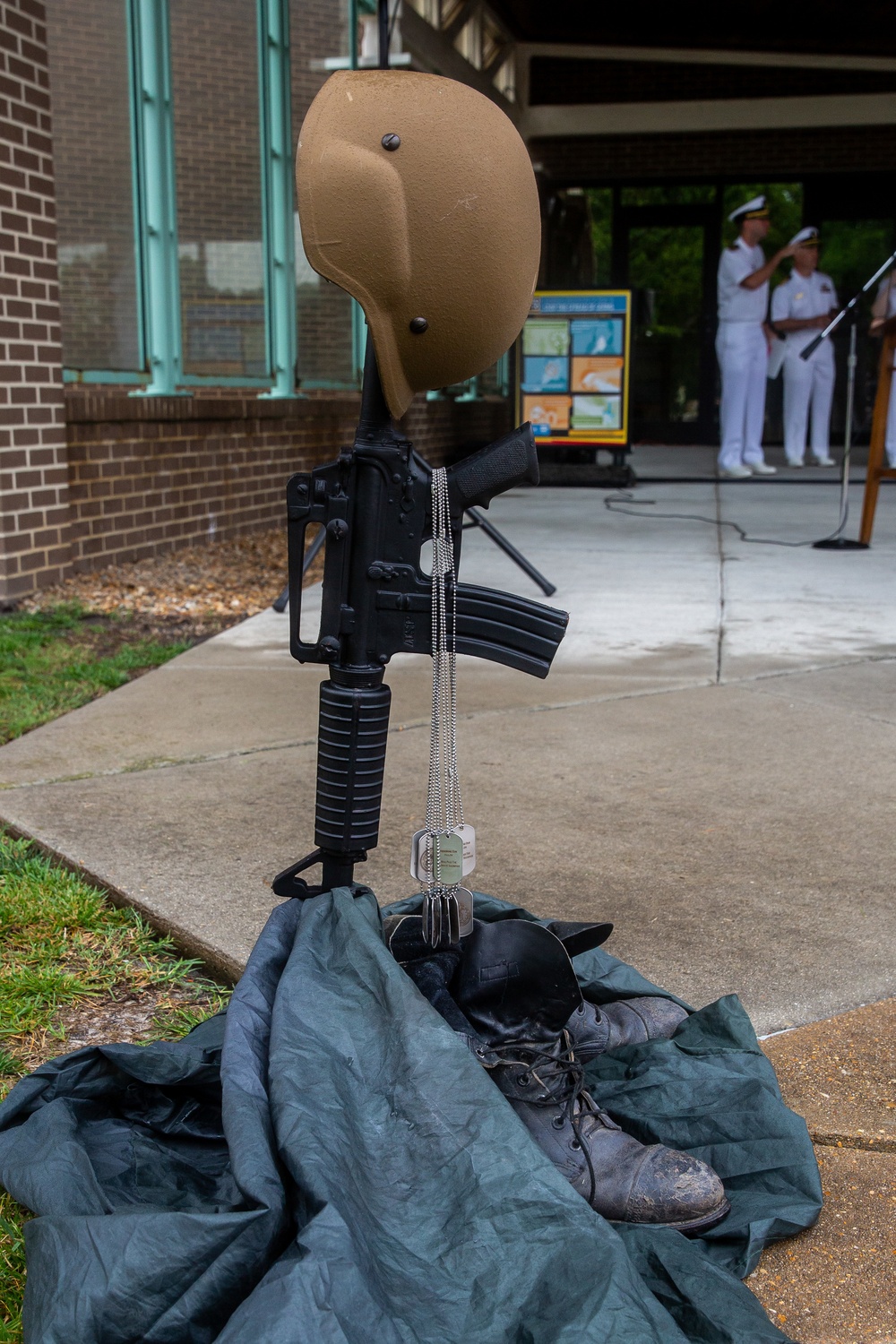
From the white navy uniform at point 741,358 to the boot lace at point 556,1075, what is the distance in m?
11.3

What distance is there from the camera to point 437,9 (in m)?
11.6

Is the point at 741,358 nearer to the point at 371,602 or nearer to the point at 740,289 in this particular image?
the point at 740,289

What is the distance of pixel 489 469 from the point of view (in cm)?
170

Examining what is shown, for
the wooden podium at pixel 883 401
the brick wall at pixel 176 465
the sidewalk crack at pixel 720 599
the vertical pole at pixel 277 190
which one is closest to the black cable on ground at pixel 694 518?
the sidewalk crack at pixel 720 599

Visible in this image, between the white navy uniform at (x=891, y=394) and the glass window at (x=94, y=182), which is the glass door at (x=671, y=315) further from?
the glass window at (x=94, y=182)

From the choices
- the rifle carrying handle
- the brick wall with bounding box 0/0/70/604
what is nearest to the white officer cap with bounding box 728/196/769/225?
the brick wall with bounding box 0/0/70/604

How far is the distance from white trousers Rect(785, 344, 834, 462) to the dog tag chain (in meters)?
12.0

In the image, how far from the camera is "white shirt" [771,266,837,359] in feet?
41.9

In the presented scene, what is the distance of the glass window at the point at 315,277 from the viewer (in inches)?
344

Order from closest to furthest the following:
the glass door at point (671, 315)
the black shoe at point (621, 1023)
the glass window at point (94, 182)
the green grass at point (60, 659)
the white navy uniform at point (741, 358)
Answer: the black shoe at point (621, 1023)
the green grass at point (60, 659)
the glass window at point (94, 182)
the white navy uniform at point (741, 358)
the glass door at point (671, 315)

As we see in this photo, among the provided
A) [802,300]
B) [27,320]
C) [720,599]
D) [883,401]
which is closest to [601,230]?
[802,300]

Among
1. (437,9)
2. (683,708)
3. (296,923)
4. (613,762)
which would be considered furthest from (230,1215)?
(437,9)

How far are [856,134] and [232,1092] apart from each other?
15833 millimetres

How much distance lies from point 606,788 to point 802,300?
10997mm
